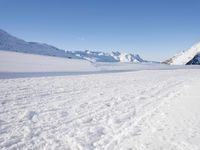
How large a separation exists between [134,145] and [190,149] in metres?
1.27

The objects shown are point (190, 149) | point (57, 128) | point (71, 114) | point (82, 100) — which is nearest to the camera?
point (190, 149)

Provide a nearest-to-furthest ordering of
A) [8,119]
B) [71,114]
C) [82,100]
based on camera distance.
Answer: [8,119] → [71,114] → [82,100]

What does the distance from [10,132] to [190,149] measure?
14.7 ft

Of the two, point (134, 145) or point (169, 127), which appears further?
point (169, 127)

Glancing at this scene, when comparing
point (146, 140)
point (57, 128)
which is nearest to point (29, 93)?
point (57, 128)

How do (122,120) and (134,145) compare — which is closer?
(134,145)

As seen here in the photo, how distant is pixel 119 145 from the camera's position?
564 cm

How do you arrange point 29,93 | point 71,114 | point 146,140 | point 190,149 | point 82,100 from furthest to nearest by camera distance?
1. point 29,93
2. point 82,100
3. point 71,114
4. point 146,140
5. point 190,149

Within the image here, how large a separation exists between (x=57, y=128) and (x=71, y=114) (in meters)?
1.54

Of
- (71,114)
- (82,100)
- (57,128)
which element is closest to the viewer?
(57,128)

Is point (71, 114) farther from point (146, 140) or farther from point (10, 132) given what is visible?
point (146, 140)

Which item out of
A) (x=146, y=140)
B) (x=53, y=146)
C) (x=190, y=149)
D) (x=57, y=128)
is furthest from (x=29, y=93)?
(x=190, y=149)

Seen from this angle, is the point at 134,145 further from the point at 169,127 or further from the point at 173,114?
the point at 173,114

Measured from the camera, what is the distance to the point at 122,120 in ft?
25.2
